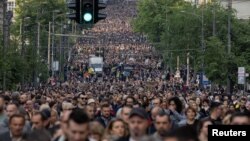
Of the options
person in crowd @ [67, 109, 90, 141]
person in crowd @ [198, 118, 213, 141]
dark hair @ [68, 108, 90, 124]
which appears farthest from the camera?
person in crowd @ [198, 118, 213, 141]

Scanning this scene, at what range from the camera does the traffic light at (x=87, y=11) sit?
21.4 m

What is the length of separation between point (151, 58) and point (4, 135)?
14813cm

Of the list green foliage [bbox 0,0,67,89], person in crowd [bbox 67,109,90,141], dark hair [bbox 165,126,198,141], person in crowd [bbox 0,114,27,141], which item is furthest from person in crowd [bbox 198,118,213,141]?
green foliage [bbox 0,0,67,89]

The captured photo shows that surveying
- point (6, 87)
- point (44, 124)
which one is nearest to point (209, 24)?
point (6, 87)

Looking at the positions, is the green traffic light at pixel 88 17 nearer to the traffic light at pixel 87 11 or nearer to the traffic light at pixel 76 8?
the traffic light at pixel 87 11

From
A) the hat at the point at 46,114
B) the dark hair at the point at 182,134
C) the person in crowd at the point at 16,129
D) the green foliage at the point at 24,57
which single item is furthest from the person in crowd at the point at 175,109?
the green foliage at the point at 24,57

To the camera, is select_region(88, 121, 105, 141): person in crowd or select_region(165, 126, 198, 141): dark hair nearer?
select_region(165, 126, 198, 141): dark hair

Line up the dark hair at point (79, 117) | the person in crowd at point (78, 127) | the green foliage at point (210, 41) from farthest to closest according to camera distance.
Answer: the green foliage at point (210, 41), the dark hair at point (79, 117), the person in crowd at point (78, 127)

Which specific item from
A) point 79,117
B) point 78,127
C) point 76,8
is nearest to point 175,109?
point 76,8

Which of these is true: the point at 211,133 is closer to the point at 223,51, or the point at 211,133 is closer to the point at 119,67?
the point at 223,51

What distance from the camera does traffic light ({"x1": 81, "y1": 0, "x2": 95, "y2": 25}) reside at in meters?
21.4

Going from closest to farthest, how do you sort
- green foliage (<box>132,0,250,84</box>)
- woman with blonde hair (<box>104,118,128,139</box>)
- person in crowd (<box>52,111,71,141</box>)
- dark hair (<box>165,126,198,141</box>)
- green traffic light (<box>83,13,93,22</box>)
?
dark hair (<box>165,126,198,141</box>), person in crowd (<box>52,111,71,141</box>), woman with blonde hair (<box>104,118,128,139</box>), green traffic light (<box>83,13,93,22</box>), green foliage (<box>132,0,250,84</box>)

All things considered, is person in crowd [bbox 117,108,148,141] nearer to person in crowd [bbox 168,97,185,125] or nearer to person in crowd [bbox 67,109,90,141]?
person in crowd [bbox 67,109,90,141]

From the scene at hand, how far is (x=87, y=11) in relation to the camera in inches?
842
